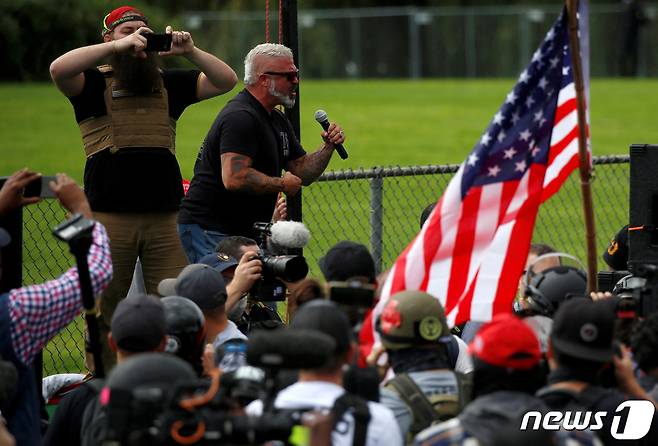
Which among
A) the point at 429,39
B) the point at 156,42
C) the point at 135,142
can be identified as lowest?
the point at 429,39

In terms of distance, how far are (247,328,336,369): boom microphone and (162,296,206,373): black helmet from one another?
1187 mm

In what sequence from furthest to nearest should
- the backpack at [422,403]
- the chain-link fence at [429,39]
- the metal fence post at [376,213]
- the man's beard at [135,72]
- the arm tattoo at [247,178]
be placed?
the chain-link fence at [429,39] → the metal fence post at [376,213] → the arm tattoo at [247,178] → the man's beard at [135,72] → the backpack at [422,403]

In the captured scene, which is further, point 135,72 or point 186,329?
point 135,72

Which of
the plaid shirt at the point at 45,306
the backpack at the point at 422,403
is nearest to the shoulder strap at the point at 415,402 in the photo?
the backpack at the point at 422,403

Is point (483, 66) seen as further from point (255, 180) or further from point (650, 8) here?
point (255, 180)

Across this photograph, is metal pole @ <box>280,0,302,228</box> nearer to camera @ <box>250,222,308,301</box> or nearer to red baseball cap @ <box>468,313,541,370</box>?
camera @ <box>250,222,308,301</box>

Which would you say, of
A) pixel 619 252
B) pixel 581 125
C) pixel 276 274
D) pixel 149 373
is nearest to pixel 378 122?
pixel 619 252

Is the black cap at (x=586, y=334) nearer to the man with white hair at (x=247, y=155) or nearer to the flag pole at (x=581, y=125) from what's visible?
the flag pole at (x=581, y=125)

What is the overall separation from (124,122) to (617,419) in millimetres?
3671

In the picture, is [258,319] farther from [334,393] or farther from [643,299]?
[334,393]

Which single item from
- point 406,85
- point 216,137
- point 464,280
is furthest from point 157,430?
point 406,85

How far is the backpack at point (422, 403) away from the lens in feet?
16.8

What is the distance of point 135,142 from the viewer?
25.0 ft

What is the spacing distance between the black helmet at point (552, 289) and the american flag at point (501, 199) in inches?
5.2
